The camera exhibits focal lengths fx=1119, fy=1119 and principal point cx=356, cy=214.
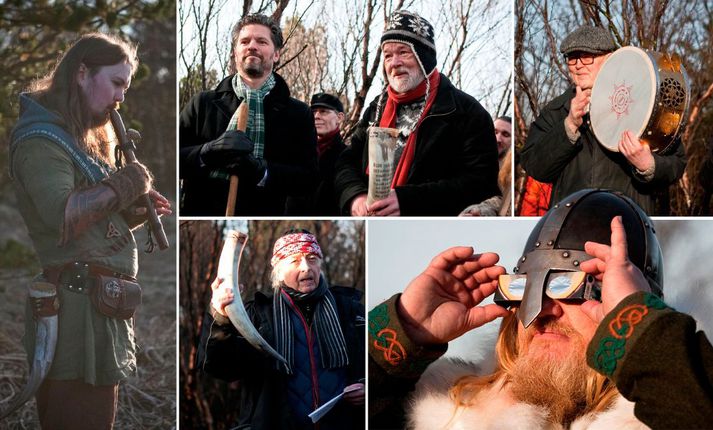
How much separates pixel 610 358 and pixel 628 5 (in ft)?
8.87

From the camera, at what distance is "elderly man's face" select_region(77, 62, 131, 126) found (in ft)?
19.8

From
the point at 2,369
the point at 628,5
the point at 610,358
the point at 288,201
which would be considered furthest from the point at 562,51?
the point at 2,369

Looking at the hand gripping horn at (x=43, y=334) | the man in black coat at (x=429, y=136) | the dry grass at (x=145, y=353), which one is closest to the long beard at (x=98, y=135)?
the dry grass at (x=145, y=353)

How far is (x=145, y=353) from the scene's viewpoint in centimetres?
611

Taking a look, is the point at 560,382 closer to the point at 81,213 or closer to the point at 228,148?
the point at 228,148

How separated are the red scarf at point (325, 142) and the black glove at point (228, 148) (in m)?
0.36

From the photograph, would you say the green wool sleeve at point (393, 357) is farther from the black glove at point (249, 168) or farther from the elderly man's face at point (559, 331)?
the black glove at point (249, 168)

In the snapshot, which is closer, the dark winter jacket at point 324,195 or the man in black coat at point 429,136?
the man in black coat at point 429,136

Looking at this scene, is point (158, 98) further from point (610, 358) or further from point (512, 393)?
point (610, 358)

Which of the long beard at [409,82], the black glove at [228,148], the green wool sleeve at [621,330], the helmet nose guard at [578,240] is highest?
the long beard at [409,82]

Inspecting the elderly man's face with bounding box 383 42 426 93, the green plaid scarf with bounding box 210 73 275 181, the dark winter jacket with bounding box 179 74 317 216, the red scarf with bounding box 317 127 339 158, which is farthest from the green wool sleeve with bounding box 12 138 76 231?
the elderly man's face with bounding box 383 42 426 93

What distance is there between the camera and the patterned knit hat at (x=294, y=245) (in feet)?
19.1

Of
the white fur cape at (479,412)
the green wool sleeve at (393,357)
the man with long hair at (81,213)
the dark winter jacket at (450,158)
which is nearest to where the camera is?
the white fur cape at (479,412)

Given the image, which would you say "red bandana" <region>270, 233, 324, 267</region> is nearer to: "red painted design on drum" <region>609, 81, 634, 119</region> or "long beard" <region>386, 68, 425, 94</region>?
"long beard" <region>386, 68, 425, 94</region>
